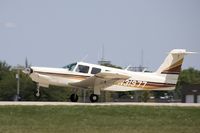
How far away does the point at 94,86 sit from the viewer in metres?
34.7

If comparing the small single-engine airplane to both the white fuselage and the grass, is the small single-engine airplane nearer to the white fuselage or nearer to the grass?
the white fuselage

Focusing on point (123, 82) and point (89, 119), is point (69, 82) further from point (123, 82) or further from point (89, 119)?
point (89, 119)

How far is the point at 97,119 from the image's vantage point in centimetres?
2248

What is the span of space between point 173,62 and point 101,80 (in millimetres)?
5309

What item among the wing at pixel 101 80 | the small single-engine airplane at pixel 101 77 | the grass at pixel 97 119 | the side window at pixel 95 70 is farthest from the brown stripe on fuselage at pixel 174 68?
the grass at pixel 97 119

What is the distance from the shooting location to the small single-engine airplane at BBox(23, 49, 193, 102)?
111ft

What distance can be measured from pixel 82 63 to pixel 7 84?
40.1 m

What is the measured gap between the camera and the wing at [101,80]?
33.1 m

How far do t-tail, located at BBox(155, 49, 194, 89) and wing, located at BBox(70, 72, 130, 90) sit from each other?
3610 mm

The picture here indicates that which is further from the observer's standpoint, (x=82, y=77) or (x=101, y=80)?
(x=82, y=77)

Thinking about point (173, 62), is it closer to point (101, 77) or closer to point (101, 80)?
point (101, 80)

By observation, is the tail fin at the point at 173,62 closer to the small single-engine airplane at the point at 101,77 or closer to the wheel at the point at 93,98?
the small single-engine airplane at the point at 101,77

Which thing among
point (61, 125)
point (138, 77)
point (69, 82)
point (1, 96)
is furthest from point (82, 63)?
point (1, 96)

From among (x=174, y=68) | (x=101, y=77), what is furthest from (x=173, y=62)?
(x=101, y=77)
